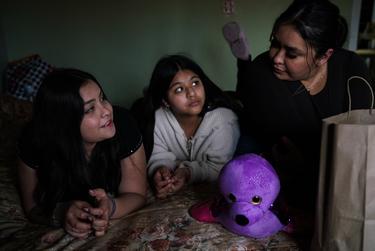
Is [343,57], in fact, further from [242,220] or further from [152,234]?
[152,234]

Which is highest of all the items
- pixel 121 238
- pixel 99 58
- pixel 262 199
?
pixel 99 58

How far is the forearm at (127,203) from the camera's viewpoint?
39.2 inches

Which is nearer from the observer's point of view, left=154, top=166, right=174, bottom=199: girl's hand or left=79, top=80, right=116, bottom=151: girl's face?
left=79, top=80, right=116, bottom=151: girl's face

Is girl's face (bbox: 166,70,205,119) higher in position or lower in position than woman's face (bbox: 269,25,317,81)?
lower

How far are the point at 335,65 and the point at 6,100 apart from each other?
5.44 feet

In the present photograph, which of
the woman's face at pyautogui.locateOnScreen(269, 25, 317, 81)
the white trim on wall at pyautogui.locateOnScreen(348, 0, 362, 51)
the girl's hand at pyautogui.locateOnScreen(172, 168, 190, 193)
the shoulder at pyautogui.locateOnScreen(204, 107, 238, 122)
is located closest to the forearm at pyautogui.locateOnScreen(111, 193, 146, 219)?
the girl's hand at pyautogui.locateOnScreen(172, 168, 190, 193)

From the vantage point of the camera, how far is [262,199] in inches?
31.9

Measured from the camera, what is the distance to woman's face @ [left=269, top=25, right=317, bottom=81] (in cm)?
107

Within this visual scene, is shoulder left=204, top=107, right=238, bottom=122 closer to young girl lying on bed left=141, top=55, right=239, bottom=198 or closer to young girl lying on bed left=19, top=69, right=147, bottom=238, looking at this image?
young girl lying on bed left=141, top=55, right=239, bottom=198

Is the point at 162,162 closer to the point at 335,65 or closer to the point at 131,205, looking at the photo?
the point at 131,205

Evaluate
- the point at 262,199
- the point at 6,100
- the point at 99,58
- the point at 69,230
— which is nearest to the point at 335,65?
the point at 262,199

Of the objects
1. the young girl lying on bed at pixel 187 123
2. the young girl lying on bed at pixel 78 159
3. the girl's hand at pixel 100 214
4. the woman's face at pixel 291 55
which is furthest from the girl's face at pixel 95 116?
the woman's face at pixel 291 55

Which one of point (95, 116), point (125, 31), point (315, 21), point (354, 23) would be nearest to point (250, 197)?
point (95, 116)

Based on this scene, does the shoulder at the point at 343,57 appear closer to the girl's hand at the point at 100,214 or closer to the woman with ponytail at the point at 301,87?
the woman with ponytail at the point at 301,87
